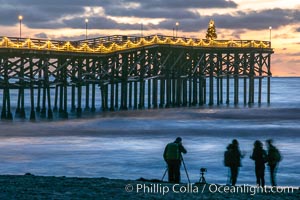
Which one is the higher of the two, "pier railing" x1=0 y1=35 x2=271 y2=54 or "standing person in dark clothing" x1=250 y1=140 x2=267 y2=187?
"pier railing" x1=0 y1=35 x2=271 y2=54

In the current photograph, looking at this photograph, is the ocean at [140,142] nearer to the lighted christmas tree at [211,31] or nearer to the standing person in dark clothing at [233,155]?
the standing person in dark clothing at [233,155]

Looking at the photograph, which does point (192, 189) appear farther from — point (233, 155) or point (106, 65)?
point (106, 65)

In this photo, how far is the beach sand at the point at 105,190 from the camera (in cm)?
1586

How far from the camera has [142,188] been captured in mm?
17312

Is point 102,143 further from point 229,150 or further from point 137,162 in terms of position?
point 229,150

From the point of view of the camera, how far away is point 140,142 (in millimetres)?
37812

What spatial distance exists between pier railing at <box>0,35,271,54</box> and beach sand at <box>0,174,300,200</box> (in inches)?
1320

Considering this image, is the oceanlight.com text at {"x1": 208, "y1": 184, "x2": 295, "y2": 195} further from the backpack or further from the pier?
the pier

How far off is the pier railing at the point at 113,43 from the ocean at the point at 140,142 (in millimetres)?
5674

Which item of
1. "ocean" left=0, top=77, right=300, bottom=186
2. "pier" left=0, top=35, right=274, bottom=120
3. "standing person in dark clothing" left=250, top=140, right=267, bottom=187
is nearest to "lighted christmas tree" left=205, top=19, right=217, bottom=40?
"pier" left=0, top=35, right=274, bottom=120

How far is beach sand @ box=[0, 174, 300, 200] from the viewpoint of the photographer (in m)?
15.9

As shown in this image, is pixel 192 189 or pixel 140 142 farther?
pixel 140 142

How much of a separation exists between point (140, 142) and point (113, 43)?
80.9 ft

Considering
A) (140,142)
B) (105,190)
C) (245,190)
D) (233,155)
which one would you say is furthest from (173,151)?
(140,142)
